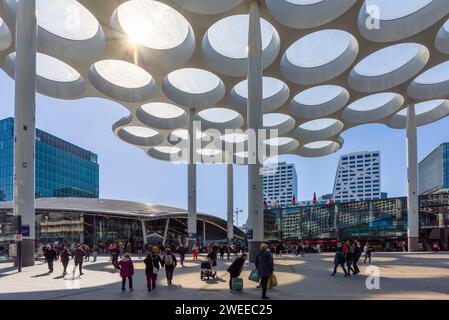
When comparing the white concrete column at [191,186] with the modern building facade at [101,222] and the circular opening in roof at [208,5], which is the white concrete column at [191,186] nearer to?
the modern building facade at [101,222]

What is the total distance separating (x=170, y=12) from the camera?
29531 mm

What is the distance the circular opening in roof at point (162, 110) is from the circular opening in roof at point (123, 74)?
5.30 meters

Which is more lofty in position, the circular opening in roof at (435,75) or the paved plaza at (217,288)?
the circular opening in roof at (435,75)

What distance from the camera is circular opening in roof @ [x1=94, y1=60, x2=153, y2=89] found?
3850 cm

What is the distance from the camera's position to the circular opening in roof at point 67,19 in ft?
94.8

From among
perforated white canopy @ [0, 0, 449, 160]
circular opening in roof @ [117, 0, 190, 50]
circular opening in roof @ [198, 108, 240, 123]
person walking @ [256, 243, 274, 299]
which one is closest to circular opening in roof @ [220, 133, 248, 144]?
circular opening in roof @ [198, 108, 240, 123]

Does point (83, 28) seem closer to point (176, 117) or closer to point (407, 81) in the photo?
point (176, 117)

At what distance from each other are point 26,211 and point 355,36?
26661 mm

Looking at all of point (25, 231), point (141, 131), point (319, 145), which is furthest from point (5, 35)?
point (319, 145)

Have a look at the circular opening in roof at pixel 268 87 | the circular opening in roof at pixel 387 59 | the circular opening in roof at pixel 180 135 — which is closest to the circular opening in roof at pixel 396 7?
the circular opening in roof at pixel 387 59

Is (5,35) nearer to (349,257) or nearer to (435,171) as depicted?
(349,257)

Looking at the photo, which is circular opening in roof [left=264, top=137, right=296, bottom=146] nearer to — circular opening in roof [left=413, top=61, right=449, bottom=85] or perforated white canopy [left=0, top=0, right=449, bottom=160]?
perforated white canopy [left=0, top=0, right=449, bottom=160]
